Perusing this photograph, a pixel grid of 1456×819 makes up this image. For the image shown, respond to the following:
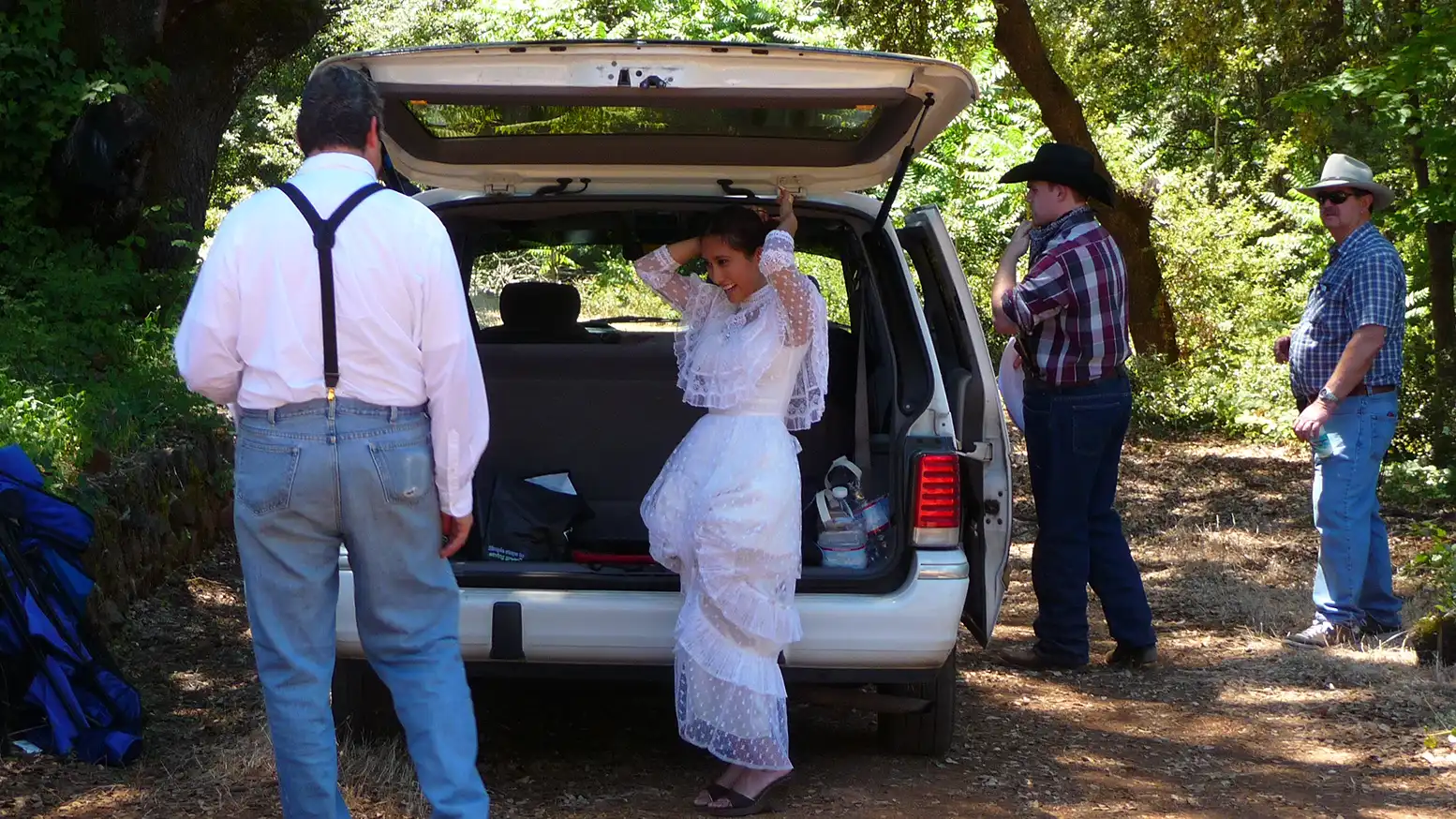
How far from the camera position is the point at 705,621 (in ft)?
13.2

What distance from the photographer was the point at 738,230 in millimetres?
4215

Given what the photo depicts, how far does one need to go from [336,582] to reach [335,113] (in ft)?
3.30

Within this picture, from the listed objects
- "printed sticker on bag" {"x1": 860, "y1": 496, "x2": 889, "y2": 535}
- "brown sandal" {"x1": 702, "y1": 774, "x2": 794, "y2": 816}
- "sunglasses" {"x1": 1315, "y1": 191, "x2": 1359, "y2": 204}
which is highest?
"sunglasses" {"x1": 1315, "y1": 191, "x2": 1359, "y2": 204}

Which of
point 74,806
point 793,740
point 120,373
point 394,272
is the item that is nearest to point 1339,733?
point 793,740

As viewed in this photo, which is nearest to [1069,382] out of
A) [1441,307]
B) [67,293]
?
[67,293]

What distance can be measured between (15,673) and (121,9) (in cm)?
634

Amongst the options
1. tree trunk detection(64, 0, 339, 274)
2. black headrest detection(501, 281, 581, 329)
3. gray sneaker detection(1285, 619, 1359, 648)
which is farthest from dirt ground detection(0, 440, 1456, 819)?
tree trunk detection(64, 0, 339, 274)

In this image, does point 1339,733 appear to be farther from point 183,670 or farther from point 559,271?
point 183,670

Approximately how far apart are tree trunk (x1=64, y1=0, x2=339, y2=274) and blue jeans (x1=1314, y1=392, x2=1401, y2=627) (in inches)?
268

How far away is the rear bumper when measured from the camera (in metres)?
4.04

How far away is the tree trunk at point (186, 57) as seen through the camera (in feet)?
31.2

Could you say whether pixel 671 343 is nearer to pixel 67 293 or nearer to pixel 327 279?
pixel 327 279

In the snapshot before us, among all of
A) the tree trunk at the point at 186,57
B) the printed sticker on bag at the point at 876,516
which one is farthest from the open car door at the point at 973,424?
the tree trunk at the point at 186,57

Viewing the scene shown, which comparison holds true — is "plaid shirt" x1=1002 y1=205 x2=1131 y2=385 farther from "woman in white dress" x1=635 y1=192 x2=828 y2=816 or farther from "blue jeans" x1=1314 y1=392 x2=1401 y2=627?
"woman in white dress" x1=635 y1=192 x2=828 y2=816
